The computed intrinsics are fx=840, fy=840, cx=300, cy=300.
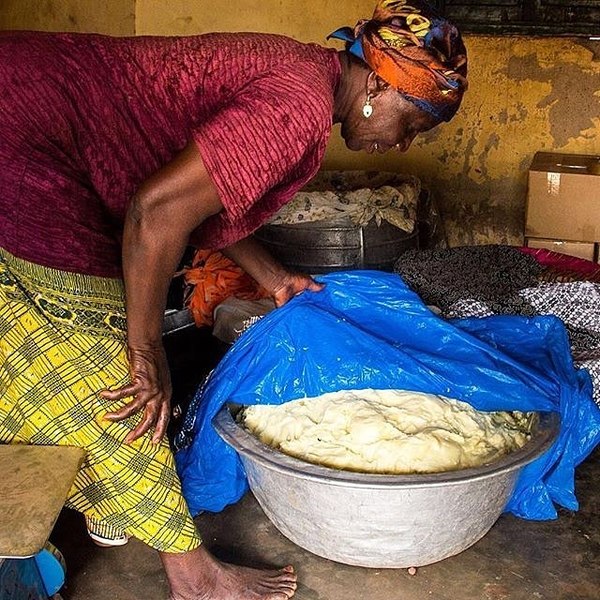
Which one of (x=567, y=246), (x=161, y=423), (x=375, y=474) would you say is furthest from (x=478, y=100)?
(x=161, y=423)

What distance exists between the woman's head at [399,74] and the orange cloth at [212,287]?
1.43 m

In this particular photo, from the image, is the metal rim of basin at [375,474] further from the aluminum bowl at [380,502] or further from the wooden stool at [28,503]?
the wooden stool at [28,503]

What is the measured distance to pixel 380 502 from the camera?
6.38 feet

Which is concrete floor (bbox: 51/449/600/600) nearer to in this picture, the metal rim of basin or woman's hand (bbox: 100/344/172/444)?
the metal rim of basin

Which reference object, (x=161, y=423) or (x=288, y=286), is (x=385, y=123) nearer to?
(x=288, y=286)

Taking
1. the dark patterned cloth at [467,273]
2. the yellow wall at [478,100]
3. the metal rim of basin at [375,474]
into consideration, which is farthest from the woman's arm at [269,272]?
the yellow wall at [478,100]

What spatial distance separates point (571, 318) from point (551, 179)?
1046 mm

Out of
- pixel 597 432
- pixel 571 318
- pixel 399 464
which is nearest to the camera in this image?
pixel 399 464

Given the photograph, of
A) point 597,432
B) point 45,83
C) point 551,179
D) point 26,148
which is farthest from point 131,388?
point 551,179

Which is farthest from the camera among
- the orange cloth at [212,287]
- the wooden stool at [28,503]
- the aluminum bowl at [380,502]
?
the orange cloth at [212,287]

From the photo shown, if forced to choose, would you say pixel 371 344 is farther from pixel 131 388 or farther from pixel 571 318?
pixel 571 318

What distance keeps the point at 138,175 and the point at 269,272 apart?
27.1 inches

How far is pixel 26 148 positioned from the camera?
171 cm

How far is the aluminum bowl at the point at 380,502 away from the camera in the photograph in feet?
6.25
